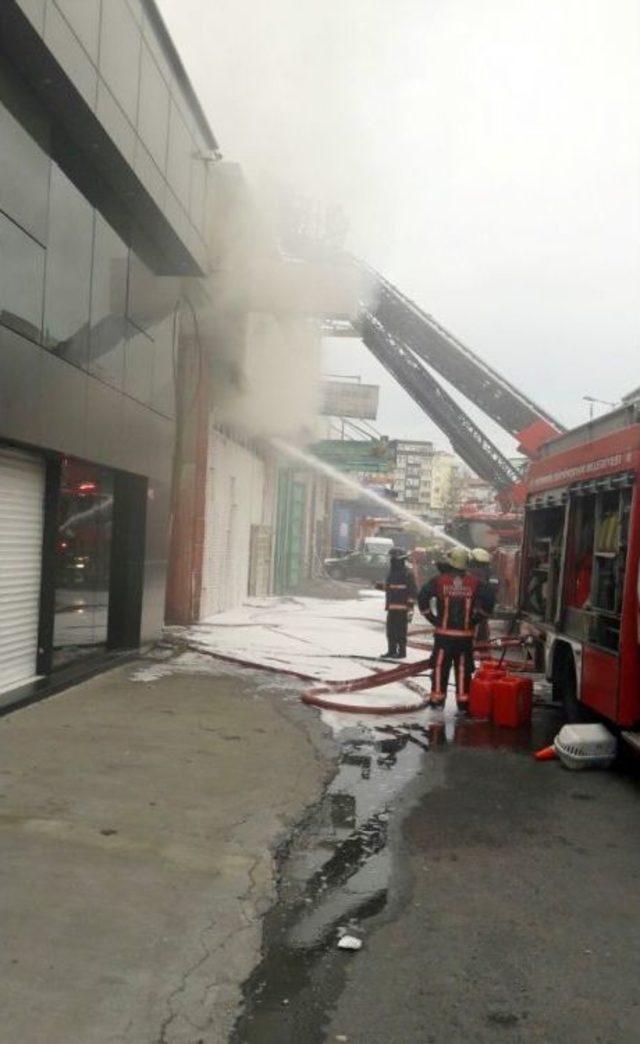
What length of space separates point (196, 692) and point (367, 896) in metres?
4.88

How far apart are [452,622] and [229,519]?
383 inches

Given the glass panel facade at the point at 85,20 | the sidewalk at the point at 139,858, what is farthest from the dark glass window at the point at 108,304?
the sidewalk at the point at 139,858

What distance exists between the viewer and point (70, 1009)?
2893 mm

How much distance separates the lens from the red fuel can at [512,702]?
7.95 metres

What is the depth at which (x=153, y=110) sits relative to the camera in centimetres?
967

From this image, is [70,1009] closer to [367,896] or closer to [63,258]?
[367,896]

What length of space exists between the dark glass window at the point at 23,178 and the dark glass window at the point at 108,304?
1.38m

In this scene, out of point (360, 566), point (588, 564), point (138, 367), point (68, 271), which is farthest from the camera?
point (360, 566)

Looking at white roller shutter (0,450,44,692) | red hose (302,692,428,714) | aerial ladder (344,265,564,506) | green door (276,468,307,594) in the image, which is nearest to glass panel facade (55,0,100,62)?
white roller shutter (0,450,44,692)

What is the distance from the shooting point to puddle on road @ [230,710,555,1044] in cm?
304

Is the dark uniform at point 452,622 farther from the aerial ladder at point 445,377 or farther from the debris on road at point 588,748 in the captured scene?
the aerial ladder at point 445,377

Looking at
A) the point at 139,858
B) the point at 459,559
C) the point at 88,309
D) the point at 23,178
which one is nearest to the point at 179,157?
the point at 88,309

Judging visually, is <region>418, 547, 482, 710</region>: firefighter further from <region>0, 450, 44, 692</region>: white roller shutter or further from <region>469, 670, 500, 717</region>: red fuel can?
<region>0, 450, 44, 692</region>: white roller shutter

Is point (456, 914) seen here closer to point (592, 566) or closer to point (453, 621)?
point (592, 566)
